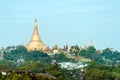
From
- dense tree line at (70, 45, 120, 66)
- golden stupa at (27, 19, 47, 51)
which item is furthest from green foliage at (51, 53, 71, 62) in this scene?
dense tree line at (70, 45, 120, 66)

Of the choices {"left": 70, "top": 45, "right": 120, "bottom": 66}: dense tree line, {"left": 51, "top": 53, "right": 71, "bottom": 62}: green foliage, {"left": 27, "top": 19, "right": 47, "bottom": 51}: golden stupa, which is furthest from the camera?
{"left": 70, "top": 45, "right": 120, "bottom": 66}: dense tree line

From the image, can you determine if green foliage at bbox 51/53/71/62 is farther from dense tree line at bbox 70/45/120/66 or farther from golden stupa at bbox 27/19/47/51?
dense tree line at bbox 70/45/120/66

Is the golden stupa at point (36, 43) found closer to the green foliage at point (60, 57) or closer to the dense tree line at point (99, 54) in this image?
the green foliage at point (60, 57)

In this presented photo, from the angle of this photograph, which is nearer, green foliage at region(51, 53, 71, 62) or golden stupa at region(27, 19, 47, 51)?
green foliage at region(51, 53, 71, 62)

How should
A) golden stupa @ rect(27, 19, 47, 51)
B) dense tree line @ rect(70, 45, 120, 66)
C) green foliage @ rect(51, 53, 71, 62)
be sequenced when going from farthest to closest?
dense tree line @ rect(70, 45, 120, 66) < golden stupa @ rect(27, 19, 47, 51) < green foliage @ rect(51, 53, 71, 62)

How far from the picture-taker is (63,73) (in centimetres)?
6444

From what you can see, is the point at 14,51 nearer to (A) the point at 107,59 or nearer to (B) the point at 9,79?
(A) the point at 107,59

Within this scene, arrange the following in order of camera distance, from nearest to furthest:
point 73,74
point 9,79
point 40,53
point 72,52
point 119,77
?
point 9,79 → point 119,77 → point 73,74 → point 40,53 → point 72,52

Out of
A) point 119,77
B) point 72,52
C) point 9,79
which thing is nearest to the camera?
point 9,79

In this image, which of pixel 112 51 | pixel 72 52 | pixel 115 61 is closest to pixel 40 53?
pixel 72 52

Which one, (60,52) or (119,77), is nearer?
(119,77)

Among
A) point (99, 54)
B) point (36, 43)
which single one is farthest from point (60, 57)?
point (99, 54)

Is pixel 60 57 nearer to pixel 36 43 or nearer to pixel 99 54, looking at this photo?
pixel 36 43

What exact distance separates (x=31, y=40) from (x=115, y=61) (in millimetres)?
14503
